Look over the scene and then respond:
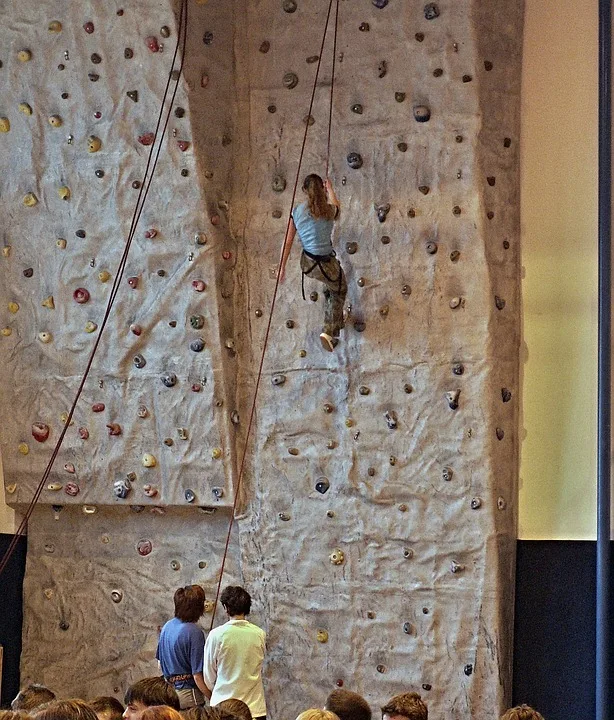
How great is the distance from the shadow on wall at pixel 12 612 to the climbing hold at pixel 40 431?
2.37 ft

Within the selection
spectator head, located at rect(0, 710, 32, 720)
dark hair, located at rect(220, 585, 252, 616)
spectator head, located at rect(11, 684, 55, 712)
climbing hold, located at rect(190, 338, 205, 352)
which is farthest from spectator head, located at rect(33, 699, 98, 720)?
climbing hold, located at rect(190, 338, 205, 352)

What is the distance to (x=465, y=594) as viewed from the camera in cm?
602

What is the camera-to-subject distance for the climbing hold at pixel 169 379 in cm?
648

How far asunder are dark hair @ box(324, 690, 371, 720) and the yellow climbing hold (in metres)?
3.92

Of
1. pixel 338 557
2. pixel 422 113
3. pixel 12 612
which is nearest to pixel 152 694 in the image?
pixel 338 557

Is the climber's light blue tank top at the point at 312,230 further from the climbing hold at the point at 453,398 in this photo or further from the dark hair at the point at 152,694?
the dark hair at the point at 152,694

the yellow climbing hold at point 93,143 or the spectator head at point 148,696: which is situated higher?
the yellow climbing hold at point 93,143

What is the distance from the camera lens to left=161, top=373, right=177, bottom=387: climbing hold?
6.48 meters

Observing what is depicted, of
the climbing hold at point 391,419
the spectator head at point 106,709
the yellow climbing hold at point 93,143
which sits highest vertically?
the yellow climbing hold at point 93,143

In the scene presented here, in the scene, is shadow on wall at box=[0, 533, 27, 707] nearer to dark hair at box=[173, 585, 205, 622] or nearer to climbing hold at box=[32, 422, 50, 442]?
climbing hold at box=[32, 422, 50, 442]

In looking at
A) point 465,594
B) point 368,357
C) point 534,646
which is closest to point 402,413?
point 368,357

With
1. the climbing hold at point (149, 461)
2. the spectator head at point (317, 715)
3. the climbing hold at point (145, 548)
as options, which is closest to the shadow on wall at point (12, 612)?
the climbing hold at point (145, 548)

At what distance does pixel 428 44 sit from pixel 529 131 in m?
0.74

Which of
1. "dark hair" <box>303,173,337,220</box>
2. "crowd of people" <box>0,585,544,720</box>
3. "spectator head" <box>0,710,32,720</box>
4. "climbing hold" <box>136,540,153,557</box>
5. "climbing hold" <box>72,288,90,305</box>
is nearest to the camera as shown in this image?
"spectator head" <box>0,710,32,720</box>
